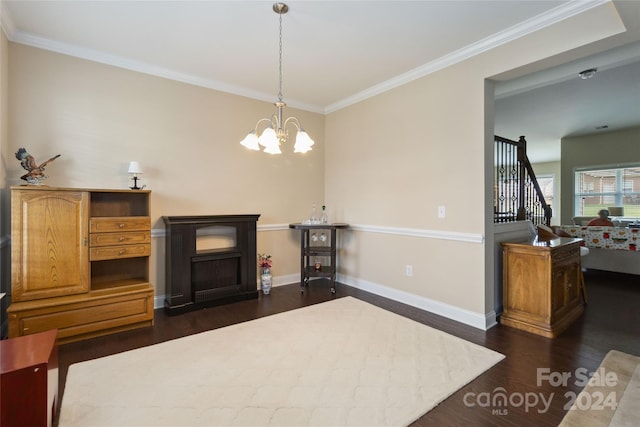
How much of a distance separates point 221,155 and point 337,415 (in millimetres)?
3340

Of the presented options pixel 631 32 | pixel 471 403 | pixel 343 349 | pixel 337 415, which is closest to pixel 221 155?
pixel 343 349

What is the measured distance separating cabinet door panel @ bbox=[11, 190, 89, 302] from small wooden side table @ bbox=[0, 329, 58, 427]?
1282mm

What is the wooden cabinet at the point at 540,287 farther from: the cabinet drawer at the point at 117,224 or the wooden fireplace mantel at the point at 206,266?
the cabinet drawer at the point at 117,224

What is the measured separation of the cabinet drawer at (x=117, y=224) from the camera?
9.61 ft

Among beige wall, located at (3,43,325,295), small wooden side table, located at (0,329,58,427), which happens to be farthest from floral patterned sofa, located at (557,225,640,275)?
small wooden side table, located at (0,329,58,427)

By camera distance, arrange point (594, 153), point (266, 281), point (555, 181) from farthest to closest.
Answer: point (555, 181)
point (594, 153)
point (266, 281)

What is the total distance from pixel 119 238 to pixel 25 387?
1774 millimetres

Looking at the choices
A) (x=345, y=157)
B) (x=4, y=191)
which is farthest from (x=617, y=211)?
(x=4, y=191)

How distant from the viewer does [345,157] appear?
188 inches

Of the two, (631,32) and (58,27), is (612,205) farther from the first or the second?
(58,27)

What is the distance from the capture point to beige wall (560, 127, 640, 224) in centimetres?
720

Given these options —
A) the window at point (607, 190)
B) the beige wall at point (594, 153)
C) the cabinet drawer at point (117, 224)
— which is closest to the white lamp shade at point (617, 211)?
the window at point (607, 190)

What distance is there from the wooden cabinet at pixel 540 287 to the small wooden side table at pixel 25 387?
144 inches

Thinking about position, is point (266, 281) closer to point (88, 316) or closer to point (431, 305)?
point (88, 316)
